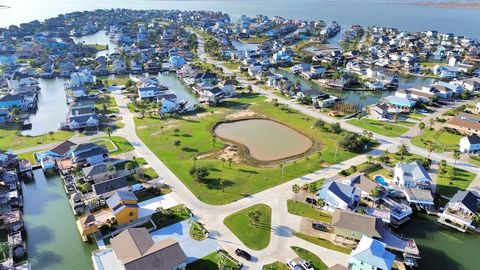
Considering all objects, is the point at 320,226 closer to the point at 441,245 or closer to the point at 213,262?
the point at 213,262

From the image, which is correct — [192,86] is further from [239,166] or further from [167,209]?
[167,209]

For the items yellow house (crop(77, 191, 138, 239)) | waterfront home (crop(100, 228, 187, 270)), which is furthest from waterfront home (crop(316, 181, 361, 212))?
yellow house (crop(77, 191, 138, 239))

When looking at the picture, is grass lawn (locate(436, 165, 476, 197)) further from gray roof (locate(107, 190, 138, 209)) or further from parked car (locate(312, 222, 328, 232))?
gray roof (locate(107, 190, 138, 209))

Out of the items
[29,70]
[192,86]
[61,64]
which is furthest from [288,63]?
[29,70]

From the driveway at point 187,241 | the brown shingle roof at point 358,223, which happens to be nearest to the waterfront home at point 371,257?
the brown shingle roof at point 358,223

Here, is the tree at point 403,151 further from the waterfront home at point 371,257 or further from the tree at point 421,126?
the waterfront home at point 371,257

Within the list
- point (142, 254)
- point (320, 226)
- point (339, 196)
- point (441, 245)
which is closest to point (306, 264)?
point (320, 226)

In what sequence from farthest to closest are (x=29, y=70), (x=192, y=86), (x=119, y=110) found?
1. (x=29, y=70)
2. (x=192, y=86)
3. (x=119, y=110)
